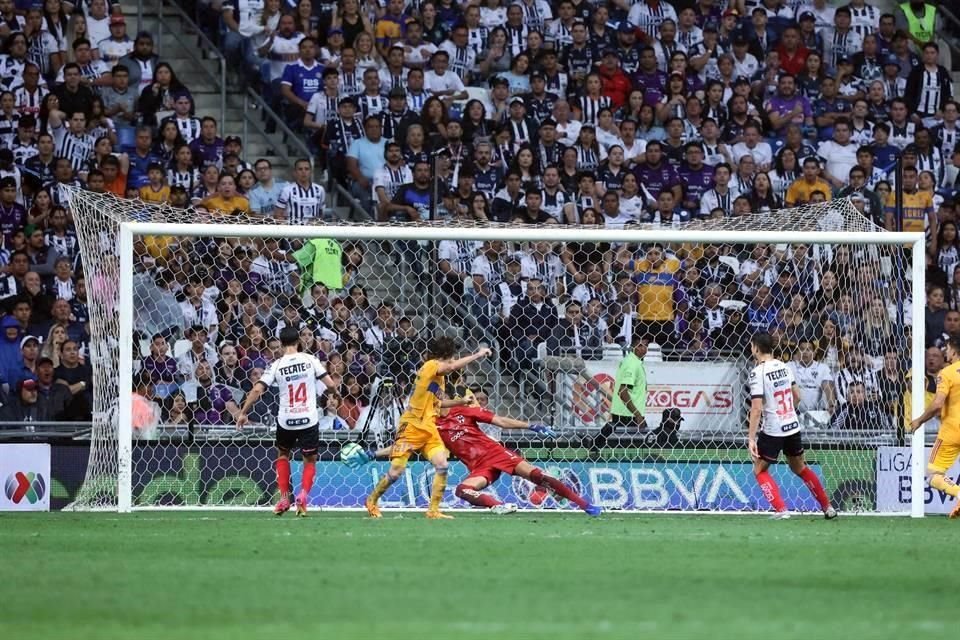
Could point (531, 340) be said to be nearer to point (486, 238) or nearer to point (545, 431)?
point (545, 431)

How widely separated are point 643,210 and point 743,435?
5215mm

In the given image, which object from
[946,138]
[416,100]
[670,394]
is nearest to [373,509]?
[670,394]

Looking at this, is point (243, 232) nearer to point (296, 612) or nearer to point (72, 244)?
point (72, 244)

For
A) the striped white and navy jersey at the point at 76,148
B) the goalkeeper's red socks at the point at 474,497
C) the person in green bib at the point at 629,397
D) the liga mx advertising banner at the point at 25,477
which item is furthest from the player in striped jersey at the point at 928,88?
the liga mx advertising banner at the point at 25,477

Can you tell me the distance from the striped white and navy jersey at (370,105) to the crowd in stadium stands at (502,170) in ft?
0.19

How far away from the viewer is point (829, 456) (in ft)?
64.2

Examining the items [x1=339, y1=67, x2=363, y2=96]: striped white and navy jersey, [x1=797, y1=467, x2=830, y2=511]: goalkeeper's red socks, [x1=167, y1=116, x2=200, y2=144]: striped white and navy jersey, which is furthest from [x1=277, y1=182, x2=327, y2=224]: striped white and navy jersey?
[x1=797, y1=467, x2=830, y2=511]: goalkeeper's red socks

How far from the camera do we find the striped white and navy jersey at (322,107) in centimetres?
2367

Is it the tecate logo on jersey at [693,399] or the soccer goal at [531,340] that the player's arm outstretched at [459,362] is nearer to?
the soccer goal at [531,340]

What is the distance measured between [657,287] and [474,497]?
14.7 ft

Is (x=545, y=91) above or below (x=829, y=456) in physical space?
above

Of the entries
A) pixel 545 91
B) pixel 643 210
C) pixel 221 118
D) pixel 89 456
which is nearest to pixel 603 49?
pixel 545 91

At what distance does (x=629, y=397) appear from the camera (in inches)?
759

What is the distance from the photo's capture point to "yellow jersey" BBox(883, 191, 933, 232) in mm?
23781
